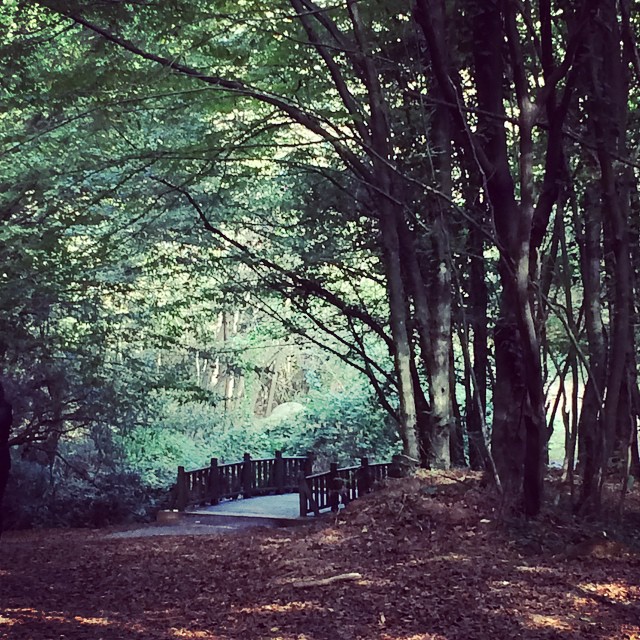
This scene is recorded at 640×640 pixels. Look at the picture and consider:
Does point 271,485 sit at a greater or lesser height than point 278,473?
lesser

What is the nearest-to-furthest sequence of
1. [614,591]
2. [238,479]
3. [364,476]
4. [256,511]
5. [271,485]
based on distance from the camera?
1. [614,591]
2. [364,476]
3. [256,511]
4. [238,479]
5. [271,485]

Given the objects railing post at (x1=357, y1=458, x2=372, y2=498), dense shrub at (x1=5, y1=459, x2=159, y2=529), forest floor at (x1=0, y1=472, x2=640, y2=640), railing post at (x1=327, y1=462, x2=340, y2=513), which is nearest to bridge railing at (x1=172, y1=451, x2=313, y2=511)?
dense shrub at (x1=5, y1=459, x2=159, y2=529)

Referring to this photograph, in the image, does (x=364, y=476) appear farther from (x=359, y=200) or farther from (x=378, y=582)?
(x=378, y=582)

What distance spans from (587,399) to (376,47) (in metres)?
5.08

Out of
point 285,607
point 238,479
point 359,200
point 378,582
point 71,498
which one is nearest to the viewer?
point 285,607

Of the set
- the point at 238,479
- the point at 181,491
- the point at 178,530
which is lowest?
the point at 178,530

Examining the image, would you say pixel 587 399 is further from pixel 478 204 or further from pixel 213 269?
pixel 213 269

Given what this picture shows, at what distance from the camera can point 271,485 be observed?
17234 mm

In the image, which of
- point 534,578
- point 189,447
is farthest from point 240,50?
point 189,447

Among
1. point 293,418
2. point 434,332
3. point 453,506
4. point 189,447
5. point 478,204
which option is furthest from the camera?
point 293,418

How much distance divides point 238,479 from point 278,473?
1073 mm

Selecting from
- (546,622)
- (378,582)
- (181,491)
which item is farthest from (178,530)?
(546,622)

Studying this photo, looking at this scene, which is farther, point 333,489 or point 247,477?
point 247,477

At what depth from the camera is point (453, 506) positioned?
6816 millimetres
